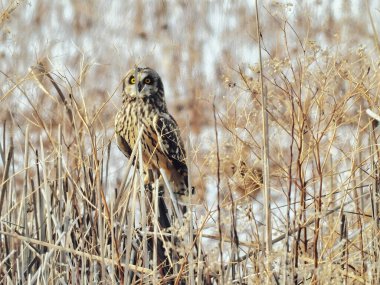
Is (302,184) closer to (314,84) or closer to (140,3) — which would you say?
(314,84)

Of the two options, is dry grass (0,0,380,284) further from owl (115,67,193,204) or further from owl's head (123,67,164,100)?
owl's head (123,67,164,100)

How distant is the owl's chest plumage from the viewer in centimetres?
402

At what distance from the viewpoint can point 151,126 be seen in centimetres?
412

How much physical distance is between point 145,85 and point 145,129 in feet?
0.74

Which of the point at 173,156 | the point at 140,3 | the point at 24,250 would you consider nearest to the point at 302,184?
the point at 24,250

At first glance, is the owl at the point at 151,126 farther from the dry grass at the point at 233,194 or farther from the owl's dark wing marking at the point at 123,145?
the dry grass at the point at 233,194

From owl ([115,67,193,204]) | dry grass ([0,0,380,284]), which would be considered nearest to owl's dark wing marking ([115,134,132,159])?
owl ([115,67,193,204])

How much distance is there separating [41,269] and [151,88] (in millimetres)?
1880

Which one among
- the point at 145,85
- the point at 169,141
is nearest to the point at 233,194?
the point at 169,141

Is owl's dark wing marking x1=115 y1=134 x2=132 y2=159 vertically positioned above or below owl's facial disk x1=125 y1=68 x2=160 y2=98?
below

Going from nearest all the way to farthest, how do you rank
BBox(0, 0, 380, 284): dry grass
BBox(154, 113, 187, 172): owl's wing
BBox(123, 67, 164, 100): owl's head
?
BBox(0, 0, 380, 284): dry grass < BBox(154, 113, 187, 172): owl's wing < BBox(123, 67, 164, 100): owl's head

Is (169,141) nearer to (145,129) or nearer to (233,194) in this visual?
(145,129)

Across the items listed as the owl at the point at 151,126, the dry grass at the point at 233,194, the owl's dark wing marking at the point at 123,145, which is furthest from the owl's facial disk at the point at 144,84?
the dry grass at the point at 233,194

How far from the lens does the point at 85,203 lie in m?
2.60
